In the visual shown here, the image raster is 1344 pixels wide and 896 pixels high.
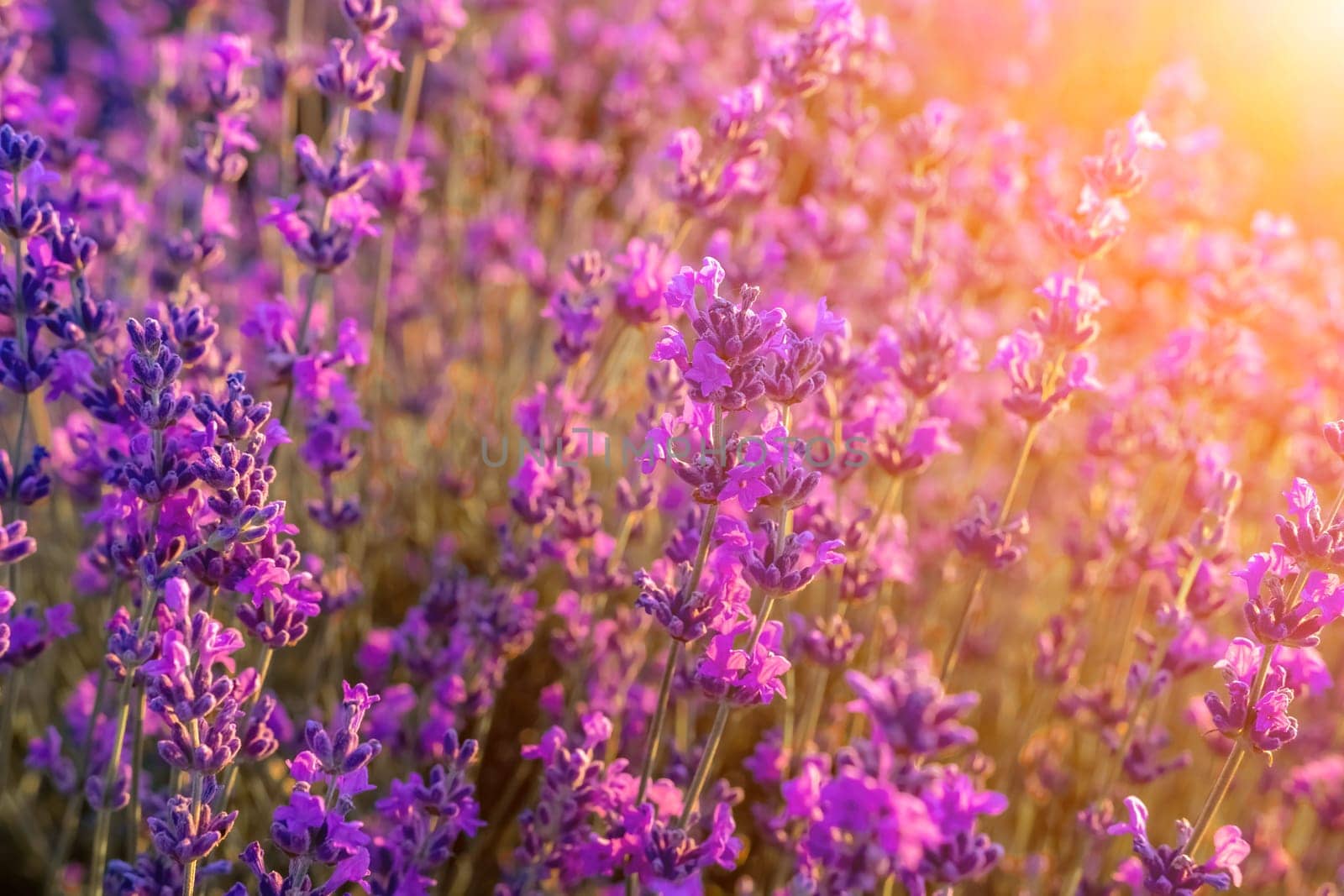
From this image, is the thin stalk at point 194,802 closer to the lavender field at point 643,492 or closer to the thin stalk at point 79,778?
the lavender field at point 643,492

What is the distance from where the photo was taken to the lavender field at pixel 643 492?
84.7 inches

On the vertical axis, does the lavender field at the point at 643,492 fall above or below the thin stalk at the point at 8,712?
above

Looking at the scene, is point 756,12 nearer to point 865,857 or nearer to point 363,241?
point 363,241

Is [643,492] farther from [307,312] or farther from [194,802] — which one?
[194,802]

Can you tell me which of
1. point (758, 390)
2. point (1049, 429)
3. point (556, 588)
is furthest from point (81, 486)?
point (1049, 429)

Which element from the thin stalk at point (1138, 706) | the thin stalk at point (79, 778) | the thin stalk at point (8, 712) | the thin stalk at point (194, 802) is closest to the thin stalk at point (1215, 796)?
the thin stalk at point (1138, 706)

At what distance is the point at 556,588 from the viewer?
4684 millimetres

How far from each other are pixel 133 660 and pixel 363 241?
13.8ft

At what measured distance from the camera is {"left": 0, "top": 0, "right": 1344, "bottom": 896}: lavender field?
84.7 inches

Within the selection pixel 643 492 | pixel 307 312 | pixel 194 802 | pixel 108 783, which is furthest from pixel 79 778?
pixel 643 492

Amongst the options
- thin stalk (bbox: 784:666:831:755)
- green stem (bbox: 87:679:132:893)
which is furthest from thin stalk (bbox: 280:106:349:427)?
thin stalk (bbox: 784:666:831:755)

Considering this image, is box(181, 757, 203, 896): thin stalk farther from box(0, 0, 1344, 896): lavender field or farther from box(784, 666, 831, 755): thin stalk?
box(784, 666, 831, 755): thin stalk

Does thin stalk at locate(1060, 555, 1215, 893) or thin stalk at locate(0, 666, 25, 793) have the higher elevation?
thin stalk at locate(1060, 555, 1215, 893)

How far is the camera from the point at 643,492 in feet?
10.2
